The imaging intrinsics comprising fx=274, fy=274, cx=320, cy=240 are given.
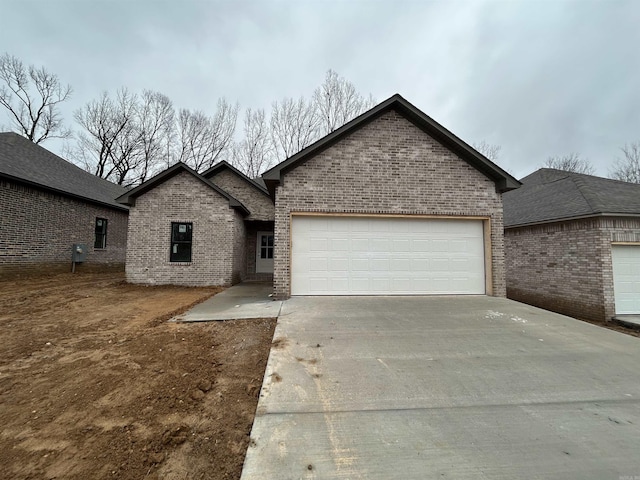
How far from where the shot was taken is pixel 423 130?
8133mm

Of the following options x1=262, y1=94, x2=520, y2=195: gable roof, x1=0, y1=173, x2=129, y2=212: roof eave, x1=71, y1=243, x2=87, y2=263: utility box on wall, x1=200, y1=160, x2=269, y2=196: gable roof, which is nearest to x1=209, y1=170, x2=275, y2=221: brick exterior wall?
x1=200, y1=160, x2=269, y2=196: gable roof

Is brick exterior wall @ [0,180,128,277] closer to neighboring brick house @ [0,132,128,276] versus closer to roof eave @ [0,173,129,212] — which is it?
neighboring brick house @ [0,132,128,276]

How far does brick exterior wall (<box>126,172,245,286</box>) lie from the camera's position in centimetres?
1043

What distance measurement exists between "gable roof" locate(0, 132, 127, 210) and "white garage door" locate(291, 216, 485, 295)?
11909mm

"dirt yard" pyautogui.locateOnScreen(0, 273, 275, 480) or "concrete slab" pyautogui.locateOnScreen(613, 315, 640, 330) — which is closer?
"dirt yard" pyautogui.locateOnScreen(0, 273, 275, 480)

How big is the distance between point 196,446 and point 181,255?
31.1 ft

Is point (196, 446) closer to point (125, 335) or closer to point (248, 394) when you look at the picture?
point (248, 394)

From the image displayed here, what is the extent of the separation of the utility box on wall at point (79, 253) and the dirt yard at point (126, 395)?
8597 mm

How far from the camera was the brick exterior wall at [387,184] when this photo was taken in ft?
24.5

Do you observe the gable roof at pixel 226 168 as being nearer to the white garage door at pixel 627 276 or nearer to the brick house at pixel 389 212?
the brick house at pixel 389 212

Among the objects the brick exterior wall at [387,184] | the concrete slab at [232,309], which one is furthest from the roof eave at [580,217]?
the concrete slab at [232,309]

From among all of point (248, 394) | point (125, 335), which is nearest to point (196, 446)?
point (248, 394)

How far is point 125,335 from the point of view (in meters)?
4.94

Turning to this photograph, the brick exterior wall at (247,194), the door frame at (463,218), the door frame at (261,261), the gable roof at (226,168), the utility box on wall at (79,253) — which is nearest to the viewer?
the door frame at (463,218)
